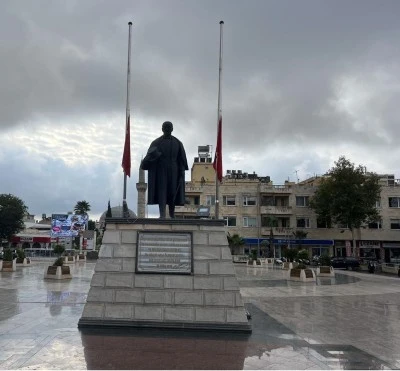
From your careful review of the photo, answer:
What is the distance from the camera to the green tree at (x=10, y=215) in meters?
65.0

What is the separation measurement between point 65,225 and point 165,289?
41.8 meters

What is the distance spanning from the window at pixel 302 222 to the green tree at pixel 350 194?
5.89 m

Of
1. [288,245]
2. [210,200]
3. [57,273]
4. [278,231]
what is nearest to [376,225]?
[288,245]

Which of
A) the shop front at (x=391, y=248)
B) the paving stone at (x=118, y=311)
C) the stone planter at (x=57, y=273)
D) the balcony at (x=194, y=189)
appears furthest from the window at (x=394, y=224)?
the paving stone at (x=118, y=311)

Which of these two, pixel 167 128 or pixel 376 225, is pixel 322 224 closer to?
pixel 376 225

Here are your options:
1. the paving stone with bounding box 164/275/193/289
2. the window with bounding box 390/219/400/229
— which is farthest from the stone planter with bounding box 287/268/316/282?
the window with bounding box 390/219/400/229

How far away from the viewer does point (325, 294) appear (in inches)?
675

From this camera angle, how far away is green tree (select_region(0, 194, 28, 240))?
6500 centimetres

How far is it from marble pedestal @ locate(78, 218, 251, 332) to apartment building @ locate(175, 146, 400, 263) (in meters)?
46.8

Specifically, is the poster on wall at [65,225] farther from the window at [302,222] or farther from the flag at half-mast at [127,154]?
the flag at half-mast at [127,154]

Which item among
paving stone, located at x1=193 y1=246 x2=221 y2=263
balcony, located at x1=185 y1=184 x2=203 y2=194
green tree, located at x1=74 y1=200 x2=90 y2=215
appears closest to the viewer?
paving stone, located at x1=193 y1=246 x2=221 y2=263

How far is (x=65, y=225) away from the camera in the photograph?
48.1 meters

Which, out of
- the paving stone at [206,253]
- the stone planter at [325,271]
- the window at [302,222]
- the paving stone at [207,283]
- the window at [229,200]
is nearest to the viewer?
the paving stone at [207,283]

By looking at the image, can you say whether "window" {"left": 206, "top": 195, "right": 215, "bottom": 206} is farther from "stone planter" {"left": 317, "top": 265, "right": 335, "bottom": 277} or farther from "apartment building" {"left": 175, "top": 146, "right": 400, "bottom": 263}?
"stone planter" {"left": 317, "top": 265, "right": 335, "bottom": 277}
